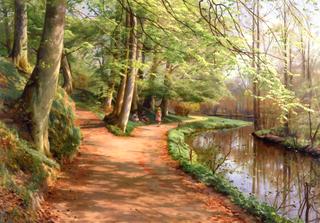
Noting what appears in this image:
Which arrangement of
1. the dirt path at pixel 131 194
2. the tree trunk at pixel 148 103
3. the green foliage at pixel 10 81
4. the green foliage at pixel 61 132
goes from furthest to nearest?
the tree trunk at pixel 148 103, the green foliage at pixel 61 132, the green foliage at pixel 10 81, the dirt path at pixel 131 194

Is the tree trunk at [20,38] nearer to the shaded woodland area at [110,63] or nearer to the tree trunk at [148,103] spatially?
the shaded woodland area at [110,63]

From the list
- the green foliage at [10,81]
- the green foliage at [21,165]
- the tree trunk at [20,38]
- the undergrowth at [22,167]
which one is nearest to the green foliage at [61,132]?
the green foliage at [10,81]

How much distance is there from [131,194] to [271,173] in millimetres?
8192

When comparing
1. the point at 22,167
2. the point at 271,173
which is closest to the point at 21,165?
the point at 22,167

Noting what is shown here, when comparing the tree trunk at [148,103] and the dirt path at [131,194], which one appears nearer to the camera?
the dirt path at [131,194]

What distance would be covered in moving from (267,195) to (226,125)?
23073 mm

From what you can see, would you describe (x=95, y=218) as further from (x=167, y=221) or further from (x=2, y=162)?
(x=2, y=162)

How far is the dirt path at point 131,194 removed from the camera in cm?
642

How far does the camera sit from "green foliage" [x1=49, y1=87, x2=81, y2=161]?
938cm

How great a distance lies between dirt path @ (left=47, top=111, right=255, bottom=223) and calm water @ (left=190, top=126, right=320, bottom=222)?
174 centimetres

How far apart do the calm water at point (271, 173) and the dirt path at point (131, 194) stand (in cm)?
174

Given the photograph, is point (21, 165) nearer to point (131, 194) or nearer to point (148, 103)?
point (131, 194)

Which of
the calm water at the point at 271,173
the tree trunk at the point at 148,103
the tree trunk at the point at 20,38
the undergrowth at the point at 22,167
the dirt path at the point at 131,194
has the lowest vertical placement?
the calm water at the point at 271,173

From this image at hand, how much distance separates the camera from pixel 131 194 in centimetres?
763
